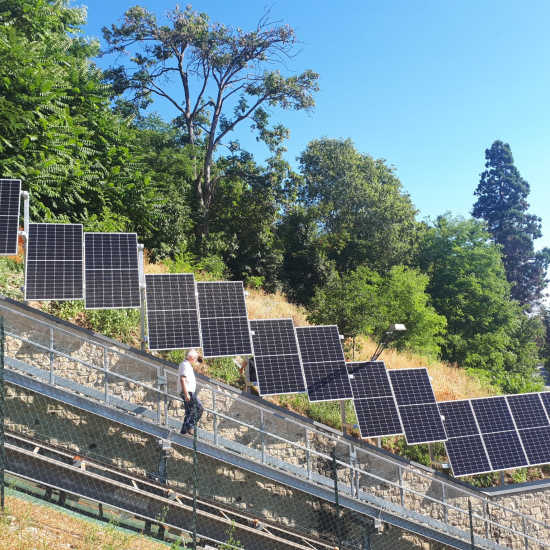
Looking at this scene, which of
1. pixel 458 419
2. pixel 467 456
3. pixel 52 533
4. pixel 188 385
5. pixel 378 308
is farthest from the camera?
pixel 378 308

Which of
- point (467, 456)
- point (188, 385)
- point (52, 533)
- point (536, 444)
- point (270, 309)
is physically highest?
point (270, 309)

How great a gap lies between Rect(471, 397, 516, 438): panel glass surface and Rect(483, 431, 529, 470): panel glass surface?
214 mm

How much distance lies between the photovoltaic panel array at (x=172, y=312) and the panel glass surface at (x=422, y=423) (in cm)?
709

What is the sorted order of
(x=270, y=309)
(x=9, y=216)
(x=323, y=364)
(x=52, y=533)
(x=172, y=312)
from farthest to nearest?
1. (x=270, y=309)
2. (x=323, y=364)
3. (x=172, y=312)
4. (x=9, y=216)
5. (x=52, y=533)

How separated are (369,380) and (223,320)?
Result: 5100 mm

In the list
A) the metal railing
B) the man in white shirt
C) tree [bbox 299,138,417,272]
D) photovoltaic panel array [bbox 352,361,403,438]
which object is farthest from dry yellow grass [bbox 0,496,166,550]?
tree [bbox 299,138,417,272]

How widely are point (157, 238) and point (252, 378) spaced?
1633 cm

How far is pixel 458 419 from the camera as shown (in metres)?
17.5

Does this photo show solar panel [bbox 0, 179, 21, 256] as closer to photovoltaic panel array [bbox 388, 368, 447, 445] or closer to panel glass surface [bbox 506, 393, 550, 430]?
photovoltaic panel array [bbox 388, 368, 447, 445]

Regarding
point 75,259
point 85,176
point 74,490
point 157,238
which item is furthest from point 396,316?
point 74,490

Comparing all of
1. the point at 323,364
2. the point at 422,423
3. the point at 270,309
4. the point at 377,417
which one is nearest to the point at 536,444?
the point at 422,423

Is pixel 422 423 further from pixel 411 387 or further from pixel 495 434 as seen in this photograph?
pixel 495 434

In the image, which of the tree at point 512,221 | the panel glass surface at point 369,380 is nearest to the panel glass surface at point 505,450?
the panel glass surface at point 369,380

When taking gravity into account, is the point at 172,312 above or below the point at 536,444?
above
